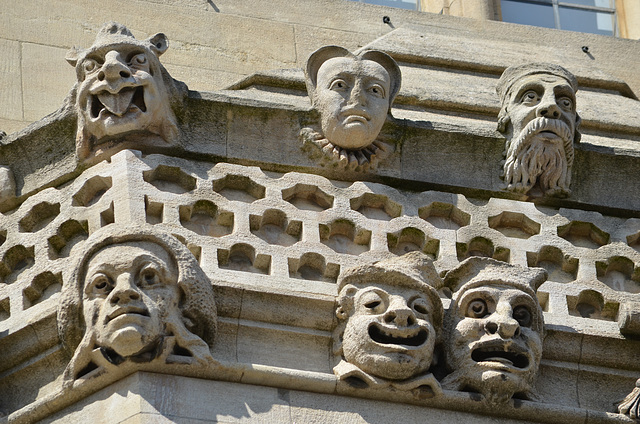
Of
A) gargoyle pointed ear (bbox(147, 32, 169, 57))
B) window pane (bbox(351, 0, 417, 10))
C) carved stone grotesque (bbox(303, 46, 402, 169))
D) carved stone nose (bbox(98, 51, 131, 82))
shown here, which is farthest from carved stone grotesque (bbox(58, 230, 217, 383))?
window pane (bbox(351, 0, 417, 10))

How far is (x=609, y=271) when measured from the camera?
9.19m

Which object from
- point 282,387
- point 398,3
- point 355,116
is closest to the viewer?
point 282,387

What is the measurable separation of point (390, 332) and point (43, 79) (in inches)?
143

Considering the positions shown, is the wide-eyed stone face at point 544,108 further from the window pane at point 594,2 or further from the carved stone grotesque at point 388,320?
the window pane at point 594,2

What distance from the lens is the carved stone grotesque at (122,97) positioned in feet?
29.6

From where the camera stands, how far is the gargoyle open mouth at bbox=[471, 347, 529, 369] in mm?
8227

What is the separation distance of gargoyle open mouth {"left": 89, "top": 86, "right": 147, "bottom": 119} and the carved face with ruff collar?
158 centimetres

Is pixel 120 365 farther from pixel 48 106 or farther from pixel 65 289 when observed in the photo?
pixel 48 106

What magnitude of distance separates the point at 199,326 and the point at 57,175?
63.1 inches

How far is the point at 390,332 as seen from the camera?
8109 mm

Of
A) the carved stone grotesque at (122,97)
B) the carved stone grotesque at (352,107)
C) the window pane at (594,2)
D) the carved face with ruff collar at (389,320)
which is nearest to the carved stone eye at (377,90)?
the carved stone grotesque at (352,107)

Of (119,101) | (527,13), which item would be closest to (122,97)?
(119,101)

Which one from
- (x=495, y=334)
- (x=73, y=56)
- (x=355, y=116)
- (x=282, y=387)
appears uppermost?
(x=73, y=56)

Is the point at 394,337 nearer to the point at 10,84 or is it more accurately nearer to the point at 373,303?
the point at 373,303
